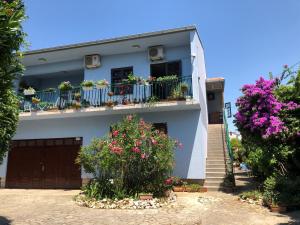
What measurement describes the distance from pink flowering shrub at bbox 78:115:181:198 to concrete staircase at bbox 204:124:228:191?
2.75 meters

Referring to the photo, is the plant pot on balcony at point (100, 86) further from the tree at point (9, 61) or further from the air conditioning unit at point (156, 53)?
the tree at point (9, 61)

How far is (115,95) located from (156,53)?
3.19 metres

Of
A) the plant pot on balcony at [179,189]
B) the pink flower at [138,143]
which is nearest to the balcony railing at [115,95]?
the pink flower at [138,143]

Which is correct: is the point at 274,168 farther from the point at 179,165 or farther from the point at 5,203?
the point at 5,203

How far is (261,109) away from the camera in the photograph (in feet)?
39.4

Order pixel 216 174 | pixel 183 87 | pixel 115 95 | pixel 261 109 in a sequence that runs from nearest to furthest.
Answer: pixel 261 109
pixel 183 87
pixel 216 174
pixel 115 95

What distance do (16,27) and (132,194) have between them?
7.73 m

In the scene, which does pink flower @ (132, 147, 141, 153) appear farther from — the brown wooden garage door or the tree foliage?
the brown wooden garage door

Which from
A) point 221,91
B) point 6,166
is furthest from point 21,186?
point 221,91

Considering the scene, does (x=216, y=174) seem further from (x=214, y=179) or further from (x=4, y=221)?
(x=4, y=221)

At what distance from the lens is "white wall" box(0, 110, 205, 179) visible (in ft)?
48.1

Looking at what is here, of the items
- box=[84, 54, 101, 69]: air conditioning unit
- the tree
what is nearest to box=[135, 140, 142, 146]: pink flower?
the tree

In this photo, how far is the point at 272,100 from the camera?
38.9ft

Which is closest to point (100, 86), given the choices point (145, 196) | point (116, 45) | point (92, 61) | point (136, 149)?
point (92, 61)
